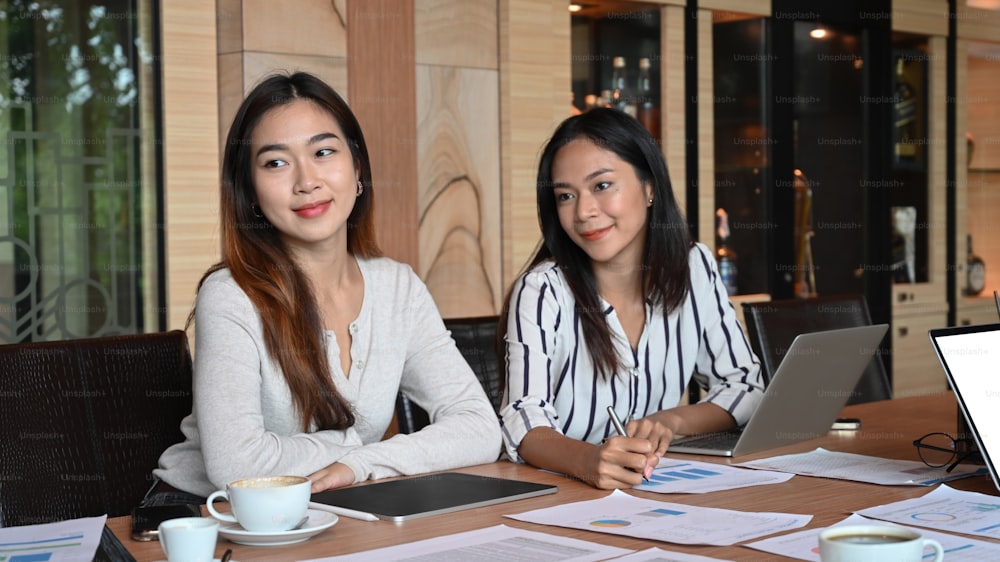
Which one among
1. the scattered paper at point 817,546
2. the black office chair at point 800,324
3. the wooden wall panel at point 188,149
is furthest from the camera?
the wooden wall panel at point 188,149

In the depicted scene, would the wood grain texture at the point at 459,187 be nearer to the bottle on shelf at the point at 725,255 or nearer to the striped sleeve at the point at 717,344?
the bottle on shelf at the point at 725,255

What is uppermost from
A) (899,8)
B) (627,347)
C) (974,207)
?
(899,8)

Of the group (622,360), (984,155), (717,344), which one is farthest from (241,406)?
(984,155)

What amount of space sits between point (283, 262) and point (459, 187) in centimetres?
165

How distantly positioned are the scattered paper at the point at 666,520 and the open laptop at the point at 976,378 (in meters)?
0.30

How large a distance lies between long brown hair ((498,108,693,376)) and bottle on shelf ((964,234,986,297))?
3.48 m

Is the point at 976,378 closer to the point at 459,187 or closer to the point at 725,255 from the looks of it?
the point at 459,187

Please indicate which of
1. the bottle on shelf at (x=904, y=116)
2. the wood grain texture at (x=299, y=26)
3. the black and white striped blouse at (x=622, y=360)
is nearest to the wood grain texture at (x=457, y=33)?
the wood grain texture at (x=299, y=26)

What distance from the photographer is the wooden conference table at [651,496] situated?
1.23 meters

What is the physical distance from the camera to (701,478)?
1.61m

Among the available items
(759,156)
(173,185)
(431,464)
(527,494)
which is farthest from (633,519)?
(759,156)

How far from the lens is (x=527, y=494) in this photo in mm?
1497

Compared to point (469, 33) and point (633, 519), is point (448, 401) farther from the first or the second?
point (469, 33)

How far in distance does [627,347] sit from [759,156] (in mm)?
2435
